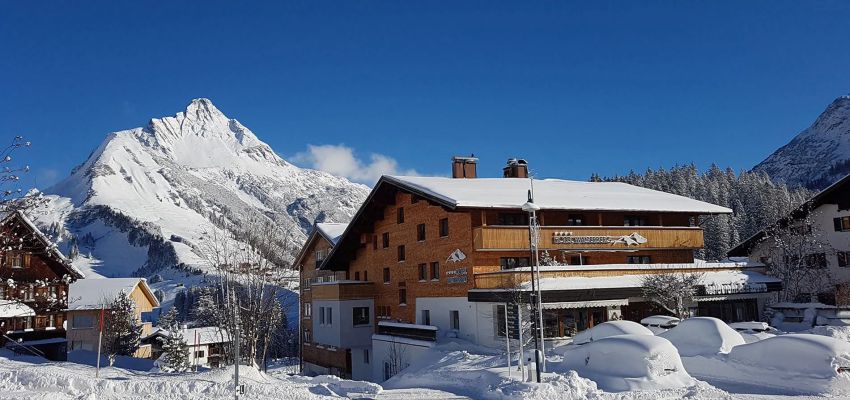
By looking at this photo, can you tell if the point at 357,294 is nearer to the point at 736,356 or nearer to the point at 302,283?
the point at 302,283

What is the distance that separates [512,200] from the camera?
33125 millimetres

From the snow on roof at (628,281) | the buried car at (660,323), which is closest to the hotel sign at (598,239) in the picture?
the snow on roof at (628,281)

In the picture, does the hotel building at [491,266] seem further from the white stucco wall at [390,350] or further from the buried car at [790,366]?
the buried car at [790,366]

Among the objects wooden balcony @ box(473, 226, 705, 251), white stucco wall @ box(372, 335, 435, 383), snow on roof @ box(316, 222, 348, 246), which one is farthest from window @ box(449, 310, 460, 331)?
snow on roof @ box(316, 222, 348, 246)

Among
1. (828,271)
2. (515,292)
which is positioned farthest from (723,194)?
(515,292)

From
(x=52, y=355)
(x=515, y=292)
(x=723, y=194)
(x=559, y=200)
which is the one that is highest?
(x=723, y=194)

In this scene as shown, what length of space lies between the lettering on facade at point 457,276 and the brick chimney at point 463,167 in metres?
12.6

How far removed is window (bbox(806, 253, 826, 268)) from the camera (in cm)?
4216

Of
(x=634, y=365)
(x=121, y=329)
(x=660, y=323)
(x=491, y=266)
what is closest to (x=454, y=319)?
(x=491, y=266)

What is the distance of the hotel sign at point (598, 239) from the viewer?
34250 mm

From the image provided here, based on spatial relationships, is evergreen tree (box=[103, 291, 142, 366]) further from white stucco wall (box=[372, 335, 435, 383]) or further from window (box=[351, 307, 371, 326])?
white stucco wall (box=[372, 335, 435, 383])

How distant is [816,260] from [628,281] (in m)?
19.2

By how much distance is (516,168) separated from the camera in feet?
158

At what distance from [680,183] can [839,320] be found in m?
84.8
